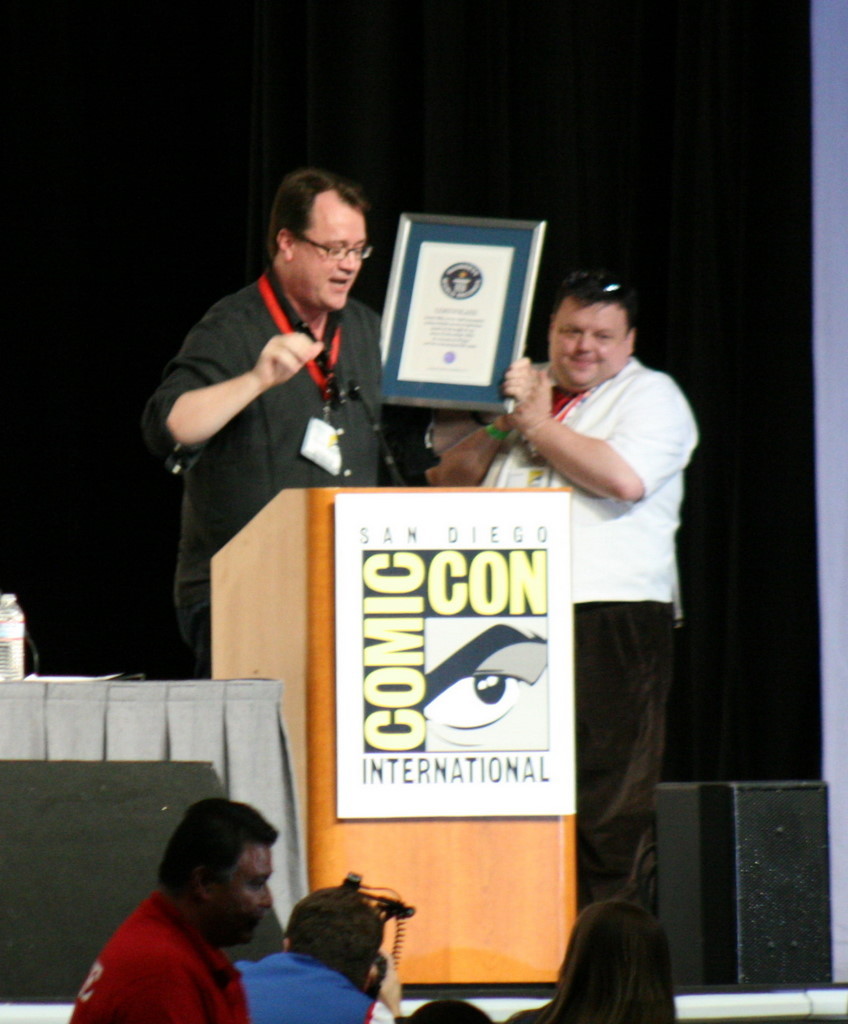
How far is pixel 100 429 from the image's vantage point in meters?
5.30

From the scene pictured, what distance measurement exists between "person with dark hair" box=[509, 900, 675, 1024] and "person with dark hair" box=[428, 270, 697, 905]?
1.62 meters

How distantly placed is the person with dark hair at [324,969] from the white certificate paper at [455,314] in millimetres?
1395

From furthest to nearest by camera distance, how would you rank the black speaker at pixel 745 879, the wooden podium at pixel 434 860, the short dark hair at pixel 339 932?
1. the black speaker at pixel 745 879
2. the wooden podium at pixel 434 860
3. the short dark hair at pixel 339 932

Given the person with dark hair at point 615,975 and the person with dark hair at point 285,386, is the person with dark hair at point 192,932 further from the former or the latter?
the person with dark hair at point 285,386

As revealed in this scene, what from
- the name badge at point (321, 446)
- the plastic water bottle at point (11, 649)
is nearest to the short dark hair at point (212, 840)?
the plastic water bottle at point (11, 649)

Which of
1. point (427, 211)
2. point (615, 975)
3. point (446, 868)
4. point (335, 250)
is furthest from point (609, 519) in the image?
point (615, 975)

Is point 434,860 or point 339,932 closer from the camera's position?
point 339,932

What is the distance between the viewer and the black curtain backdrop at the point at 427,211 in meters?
5.07

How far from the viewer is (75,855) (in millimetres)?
2953

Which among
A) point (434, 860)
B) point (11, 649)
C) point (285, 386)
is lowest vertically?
point (434, 860)

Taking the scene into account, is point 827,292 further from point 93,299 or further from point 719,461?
point 93,299

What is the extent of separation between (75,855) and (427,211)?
2.63 meters

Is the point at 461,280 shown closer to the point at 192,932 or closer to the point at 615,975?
→ the point at 615,975

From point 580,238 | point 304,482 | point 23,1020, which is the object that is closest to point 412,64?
point 580,238
